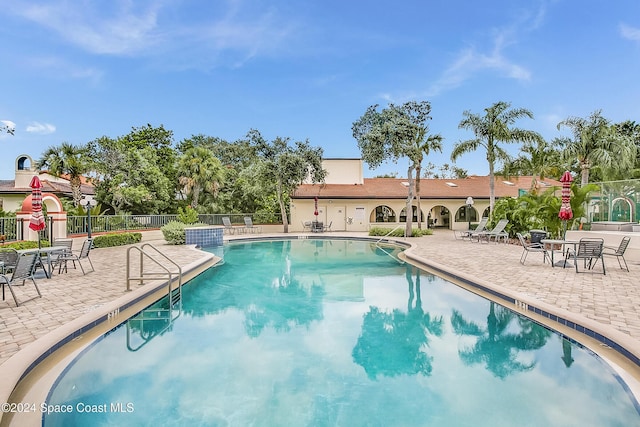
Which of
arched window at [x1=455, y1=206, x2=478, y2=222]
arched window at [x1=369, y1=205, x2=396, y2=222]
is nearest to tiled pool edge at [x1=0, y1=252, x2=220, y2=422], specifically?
arched window at [x1=369, y1=205, x2=396, y2=222]

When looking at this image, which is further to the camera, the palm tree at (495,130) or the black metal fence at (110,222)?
the palm tree at (495,130)

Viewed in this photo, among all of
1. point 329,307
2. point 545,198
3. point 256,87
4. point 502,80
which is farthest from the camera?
point 256,87

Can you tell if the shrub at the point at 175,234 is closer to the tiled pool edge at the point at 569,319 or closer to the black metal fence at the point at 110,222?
the black metal fence at the point at 110,222

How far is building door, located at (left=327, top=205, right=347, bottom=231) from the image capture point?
93.3ft

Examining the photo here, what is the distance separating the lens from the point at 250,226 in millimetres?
26188

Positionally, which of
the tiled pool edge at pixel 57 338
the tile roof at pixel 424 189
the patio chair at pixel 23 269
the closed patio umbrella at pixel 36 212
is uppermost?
the tile roof at pixel 424 189

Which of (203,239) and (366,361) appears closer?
(366,361)

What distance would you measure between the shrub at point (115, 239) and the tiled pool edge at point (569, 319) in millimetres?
15712

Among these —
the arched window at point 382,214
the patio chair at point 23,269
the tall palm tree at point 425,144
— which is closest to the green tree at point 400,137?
the tall palm tree at point 425,144

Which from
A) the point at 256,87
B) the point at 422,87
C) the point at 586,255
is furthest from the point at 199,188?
the point at 586,255

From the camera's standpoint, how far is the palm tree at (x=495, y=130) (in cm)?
2184

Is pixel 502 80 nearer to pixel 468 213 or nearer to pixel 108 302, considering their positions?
pixel 468 213

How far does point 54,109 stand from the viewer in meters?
27.8

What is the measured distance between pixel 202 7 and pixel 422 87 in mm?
16724
